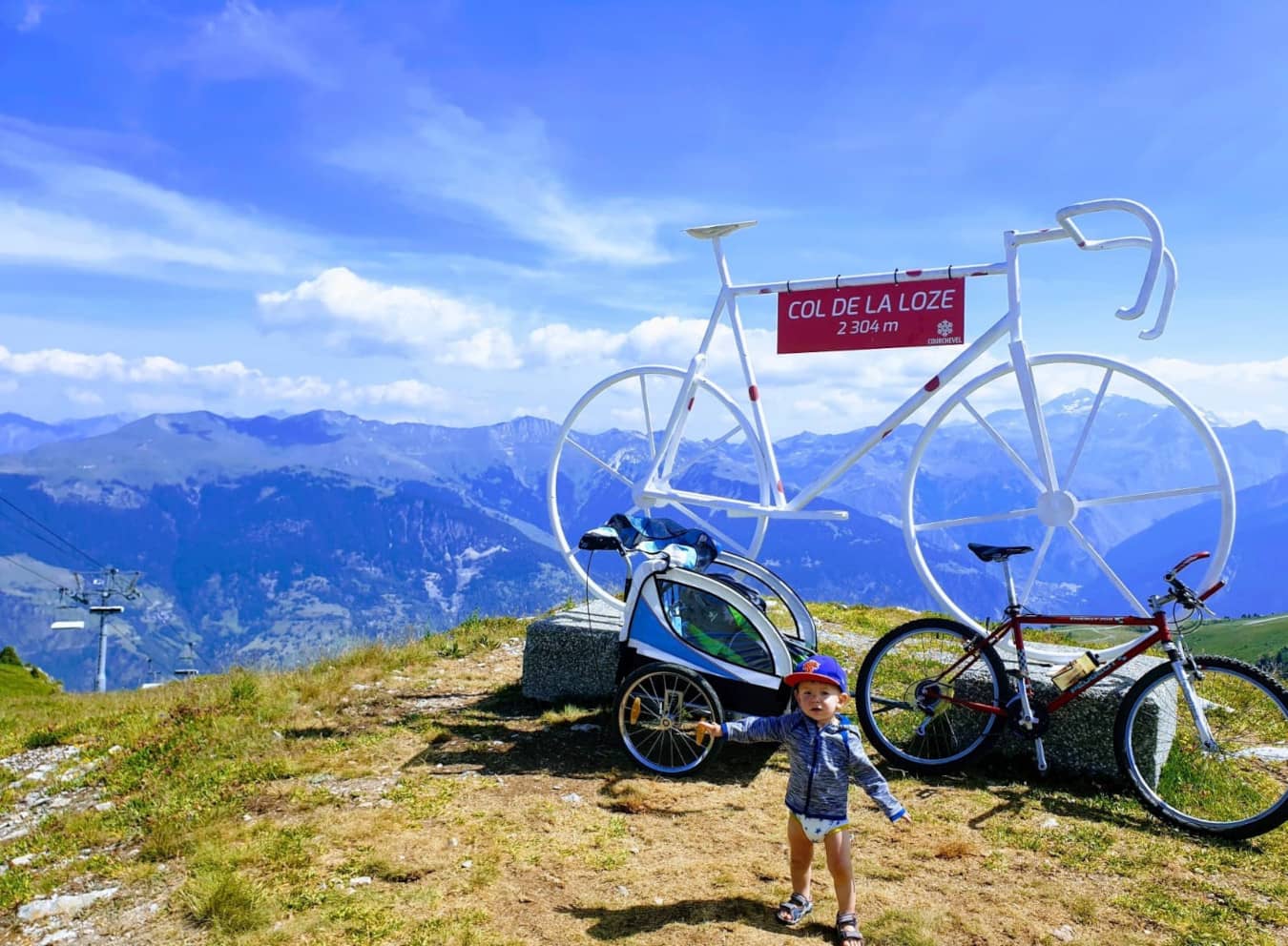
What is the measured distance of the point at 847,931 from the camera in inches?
160

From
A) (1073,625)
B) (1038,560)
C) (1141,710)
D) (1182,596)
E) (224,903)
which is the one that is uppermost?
(1038,560)

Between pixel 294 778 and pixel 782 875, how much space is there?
3.89 m

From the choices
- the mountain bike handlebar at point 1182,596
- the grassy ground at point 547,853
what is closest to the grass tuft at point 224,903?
the grassy ground at point 547,853

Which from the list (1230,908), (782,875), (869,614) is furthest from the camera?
(869,614)

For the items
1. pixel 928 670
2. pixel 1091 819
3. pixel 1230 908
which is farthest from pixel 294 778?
pixel 1230 908

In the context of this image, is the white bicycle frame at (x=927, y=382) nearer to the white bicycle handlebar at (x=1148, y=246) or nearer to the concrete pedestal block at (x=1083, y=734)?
the white bicycle handlebar at (x=1148, y=246)

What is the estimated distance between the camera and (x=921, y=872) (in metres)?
4.84

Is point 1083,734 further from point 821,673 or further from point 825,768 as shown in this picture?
point 821,673

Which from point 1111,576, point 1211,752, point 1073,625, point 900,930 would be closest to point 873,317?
point 1111,576

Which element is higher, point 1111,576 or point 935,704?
point 1111,576

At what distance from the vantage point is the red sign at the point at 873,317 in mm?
7418

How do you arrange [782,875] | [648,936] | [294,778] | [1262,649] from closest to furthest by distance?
[648,936] < [782,875] < [294,778] < [1262,649]

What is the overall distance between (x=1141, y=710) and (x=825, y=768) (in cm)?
298

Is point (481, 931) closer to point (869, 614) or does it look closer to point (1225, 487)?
point (1225, 487)
